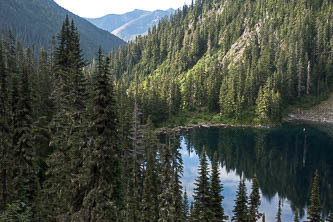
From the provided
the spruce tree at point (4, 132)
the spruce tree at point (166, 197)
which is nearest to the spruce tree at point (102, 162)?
the spruce tree at point (166, 197)

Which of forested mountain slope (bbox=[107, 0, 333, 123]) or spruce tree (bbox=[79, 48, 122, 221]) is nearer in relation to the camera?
A: spruce tree (bbox=[79, 48, 122, 221])

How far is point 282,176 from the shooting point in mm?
67188

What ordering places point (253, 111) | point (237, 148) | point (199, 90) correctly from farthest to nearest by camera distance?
point (199, 90) → point (253, 111) → point (237, 148)

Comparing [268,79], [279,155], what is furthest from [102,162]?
[268,79]

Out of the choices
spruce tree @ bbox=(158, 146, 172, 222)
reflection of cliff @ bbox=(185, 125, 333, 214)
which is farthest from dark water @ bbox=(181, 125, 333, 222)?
spruce tree @ bbox=(158, 146, 172, 222)

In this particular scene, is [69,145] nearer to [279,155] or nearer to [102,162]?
[102,162]

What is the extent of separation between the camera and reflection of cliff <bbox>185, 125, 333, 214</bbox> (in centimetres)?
5995

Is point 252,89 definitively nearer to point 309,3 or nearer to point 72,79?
point 309,3

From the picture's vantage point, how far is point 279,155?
81625 mm

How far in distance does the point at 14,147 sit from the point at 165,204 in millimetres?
16746

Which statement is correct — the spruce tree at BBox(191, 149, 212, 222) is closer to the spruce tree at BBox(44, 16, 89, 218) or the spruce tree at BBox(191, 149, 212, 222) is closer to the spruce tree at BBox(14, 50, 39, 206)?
the spruce tree at BBox(44, 16, 89, 218)

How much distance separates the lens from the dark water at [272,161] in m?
55.6

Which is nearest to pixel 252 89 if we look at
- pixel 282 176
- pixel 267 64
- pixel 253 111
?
pixel 253 111

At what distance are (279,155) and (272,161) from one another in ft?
20.1
